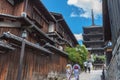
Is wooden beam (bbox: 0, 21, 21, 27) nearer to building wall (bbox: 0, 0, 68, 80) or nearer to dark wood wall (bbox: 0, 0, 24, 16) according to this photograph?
building wall (bbox: 0, 0, 68, 80)

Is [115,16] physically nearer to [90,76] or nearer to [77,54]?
[90,76]

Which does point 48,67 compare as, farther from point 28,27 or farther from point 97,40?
point 97,40

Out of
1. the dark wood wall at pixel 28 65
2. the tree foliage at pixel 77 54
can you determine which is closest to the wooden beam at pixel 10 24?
the dark wood wall at pixel 28 65

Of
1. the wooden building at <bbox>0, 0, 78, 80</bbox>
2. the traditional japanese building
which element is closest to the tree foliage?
the wooden building at <bbox>0, 0, 78, 80</bbox>

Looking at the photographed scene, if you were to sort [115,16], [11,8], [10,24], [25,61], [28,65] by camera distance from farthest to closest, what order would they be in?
[11,8] < [10,24] < [28,65] < [25,61] < [115,16]

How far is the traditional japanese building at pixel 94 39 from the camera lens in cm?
5209

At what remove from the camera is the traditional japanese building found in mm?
52094

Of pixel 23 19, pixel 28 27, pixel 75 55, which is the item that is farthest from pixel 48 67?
pixel 75 55

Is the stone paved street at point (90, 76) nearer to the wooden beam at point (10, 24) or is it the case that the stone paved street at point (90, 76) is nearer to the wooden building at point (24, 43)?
the wooden building at point (24, 43)

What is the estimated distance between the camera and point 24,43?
10.1m

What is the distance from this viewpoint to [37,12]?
727 inches

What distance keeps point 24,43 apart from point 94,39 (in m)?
47.9

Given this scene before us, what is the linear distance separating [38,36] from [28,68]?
5378 millimetres

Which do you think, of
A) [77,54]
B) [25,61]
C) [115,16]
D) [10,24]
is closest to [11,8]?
[10,24]
